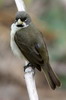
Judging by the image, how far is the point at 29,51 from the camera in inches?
248

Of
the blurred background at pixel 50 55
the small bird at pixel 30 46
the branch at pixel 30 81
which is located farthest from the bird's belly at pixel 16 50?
the blurred background at pixel 50 55

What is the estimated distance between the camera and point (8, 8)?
9.68 m

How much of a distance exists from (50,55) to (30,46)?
7.62 ft

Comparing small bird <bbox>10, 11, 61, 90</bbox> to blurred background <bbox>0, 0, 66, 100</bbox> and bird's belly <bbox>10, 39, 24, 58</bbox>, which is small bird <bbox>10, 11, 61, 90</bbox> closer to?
bird's belly <bbox>10, 39, 24, 58</bbox>

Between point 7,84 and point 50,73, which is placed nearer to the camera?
point 50,73

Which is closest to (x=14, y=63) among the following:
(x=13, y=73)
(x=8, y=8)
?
(x=13, y=73)

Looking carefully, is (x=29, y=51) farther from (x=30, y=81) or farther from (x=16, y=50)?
(x=30, y=81)

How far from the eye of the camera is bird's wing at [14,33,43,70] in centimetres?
626

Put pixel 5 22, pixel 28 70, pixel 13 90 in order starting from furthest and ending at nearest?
pixel 5 22 < pixel 13 90 < pixel 28 70

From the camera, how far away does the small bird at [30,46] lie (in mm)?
6262

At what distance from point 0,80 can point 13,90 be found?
0.28 meters

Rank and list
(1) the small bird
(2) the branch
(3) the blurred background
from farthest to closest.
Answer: (3) the blurred background
(1) the small bird
(2) the branch

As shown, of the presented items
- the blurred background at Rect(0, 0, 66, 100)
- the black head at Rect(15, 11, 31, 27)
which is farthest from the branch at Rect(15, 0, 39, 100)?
the blurred background at Rect(0, 0, 66, 100)

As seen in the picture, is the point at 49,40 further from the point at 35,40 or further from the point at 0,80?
the point at 35,40
